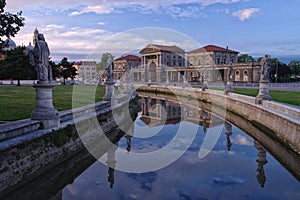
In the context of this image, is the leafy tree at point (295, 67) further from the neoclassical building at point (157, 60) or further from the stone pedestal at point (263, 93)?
the stone pedestal at point (263, 93)

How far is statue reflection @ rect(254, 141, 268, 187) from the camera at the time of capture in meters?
8.20

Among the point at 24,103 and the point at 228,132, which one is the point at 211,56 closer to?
the point at 228,132

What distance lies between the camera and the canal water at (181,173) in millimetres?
7336

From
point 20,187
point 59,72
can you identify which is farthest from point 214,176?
point 59,72

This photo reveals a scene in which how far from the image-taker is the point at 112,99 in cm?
1641

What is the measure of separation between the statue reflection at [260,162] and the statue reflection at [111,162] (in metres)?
4.31

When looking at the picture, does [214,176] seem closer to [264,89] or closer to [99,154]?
[99,154]

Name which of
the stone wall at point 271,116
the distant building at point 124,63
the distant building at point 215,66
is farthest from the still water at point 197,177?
the distant building at point 124,63

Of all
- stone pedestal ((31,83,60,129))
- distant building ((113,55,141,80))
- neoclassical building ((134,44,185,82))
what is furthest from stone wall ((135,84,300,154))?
distant building ((113,55,141,80))

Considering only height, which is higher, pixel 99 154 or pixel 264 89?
pixel 264 89

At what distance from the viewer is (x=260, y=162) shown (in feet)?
32.0

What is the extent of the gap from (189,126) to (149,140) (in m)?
4.44

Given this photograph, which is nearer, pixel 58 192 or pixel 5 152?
pixel 5 152

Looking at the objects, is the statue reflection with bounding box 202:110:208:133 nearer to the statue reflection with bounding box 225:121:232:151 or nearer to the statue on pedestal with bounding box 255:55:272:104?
the statue reflection with bounding box 225:121:232:151
